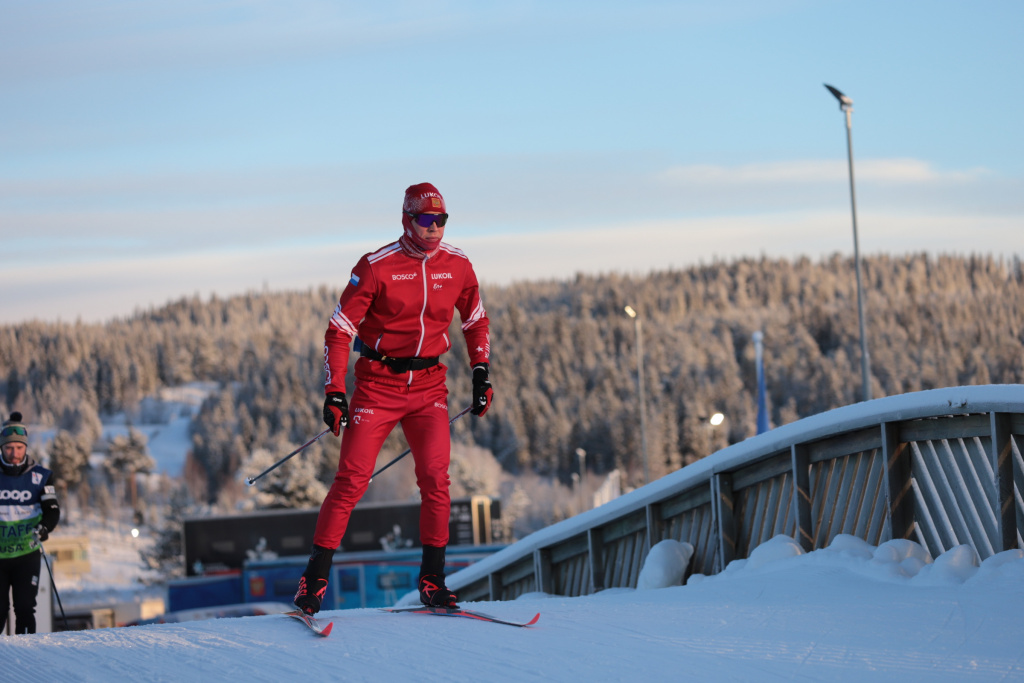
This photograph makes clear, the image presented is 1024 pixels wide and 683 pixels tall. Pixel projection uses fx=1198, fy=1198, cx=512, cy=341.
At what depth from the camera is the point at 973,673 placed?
4770 mm

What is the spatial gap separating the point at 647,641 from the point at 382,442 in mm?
1639

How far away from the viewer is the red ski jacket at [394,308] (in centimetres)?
600

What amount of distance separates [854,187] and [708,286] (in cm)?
16039

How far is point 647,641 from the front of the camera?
5.48 meters

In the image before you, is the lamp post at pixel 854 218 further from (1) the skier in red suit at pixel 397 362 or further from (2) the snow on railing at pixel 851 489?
(1) the skier in red suit at pixel 397 362

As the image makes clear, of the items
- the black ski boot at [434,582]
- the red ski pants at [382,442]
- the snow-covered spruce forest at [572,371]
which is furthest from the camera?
the snow-covered spruce forest at [572,371]

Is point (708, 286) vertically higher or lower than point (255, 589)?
higher

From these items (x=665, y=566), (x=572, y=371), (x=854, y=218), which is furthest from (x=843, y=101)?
(x=572, y=371)

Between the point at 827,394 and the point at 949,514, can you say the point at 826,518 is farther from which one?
the point at 827,394

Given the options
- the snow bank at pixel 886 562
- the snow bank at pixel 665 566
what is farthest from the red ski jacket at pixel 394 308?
the snow bank at pixel 665 566

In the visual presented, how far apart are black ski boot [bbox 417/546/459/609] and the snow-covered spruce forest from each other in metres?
64.4

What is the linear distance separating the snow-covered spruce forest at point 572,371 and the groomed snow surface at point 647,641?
64583 millimetres

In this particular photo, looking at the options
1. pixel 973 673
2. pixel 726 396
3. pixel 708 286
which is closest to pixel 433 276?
pixel 973 673

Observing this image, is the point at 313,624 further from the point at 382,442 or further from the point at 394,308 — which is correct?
the point at 394,308
